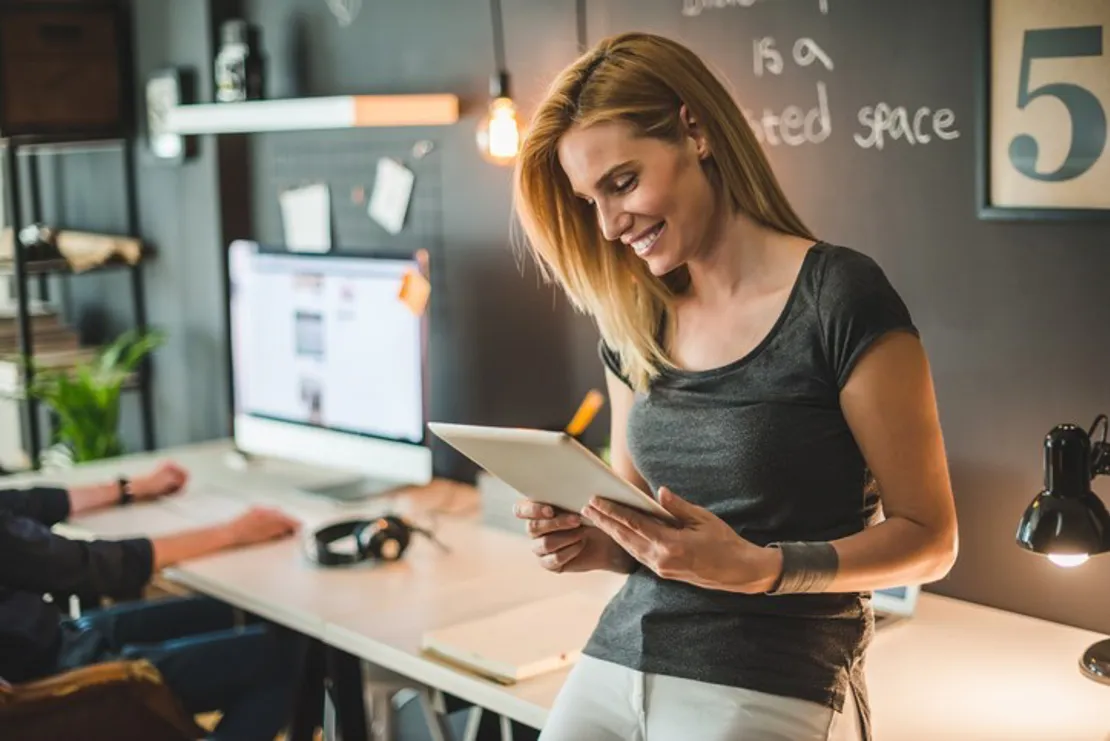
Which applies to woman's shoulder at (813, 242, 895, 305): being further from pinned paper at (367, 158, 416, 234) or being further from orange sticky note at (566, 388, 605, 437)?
pinned paper at (367, 158, 416, 234)

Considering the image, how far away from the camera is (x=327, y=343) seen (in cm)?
290

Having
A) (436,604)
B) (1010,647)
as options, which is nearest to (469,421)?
(436,604)

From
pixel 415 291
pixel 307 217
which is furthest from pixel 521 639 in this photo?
pixel 307 217

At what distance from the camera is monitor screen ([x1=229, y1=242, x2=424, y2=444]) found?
2738 millimetres

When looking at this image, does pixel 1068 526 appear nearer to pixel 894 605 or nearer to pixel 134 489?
pixel 894 605

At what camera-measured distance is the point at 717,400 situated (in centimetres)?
163

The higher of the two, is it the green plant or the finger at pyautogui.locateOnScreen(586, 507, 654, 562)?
the finger at pyautogui.locateOnScreen(586, 507, 654, 562)

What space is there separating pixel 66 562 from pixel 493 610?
28.3 inches

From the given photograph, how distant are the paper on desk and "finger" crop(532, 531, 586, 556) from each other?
1.63 metres

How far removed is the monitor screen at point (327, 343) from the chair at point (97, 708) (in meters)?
0.85

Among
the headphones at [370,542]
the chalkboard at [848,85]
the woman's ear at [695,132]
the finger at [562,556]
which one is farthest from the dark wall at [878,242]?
the finger at [562,556]

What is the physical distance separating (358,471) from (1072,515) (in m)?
1.54

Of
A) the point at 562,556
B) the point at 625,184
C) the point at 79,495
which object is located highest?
the point at 625,184

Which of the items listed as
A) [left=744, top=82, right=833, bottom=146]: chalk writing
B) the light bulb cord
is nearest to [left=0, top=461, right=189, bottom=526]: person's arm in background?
the light bulb cord
